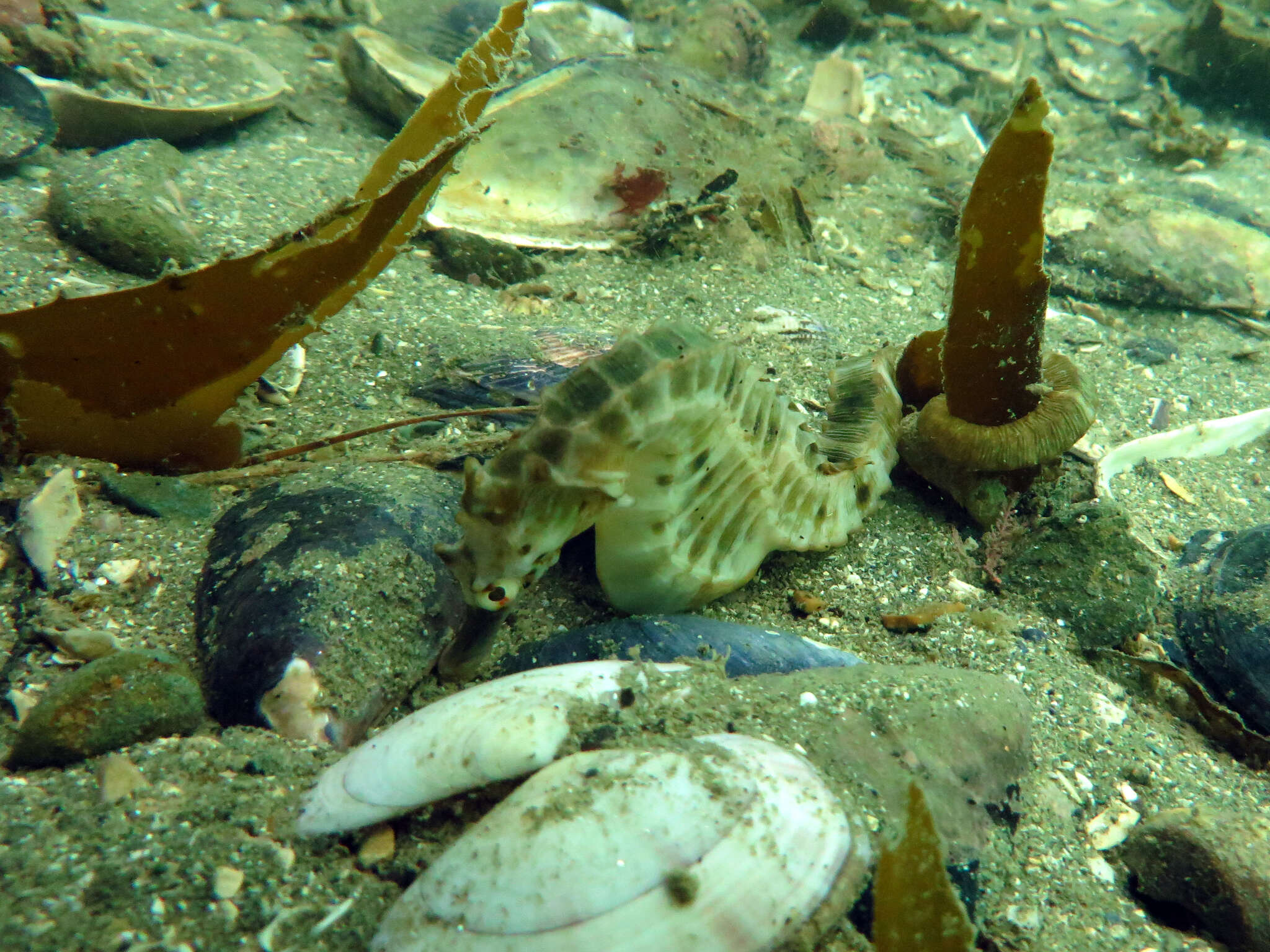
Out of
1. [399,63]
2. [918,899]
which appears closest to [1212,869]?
[918,899]

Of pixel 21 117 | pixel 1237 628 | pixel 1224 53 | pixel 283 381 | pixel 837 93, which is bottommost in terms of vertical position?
pixel 283 381

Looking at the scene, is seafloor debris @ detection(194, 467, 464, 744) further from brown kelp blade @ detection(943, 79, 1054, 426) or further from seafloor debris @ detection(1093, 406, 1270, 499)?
seafloor debris @ detection(1093, 406, 1270, 499)

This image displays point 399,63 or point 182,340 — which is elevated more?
point 399,63

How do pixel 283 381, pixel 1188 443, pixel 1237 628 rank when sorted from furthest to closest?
pixel 1188 443 < pixel 283 381 < pixel 1237 628

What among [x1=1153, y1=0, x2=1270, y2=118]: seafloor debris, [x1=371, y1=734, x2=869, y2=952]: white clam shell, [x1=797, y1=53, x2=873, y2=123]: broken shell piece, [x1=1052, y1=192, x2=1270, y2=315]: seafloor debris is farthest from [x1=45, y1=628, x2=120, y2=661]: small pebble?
[x1=1153, y1=0, x2=1270, y2=118]: seafloor debris

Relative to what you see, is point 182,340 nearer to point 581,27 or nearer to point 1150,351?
point 1150,351
